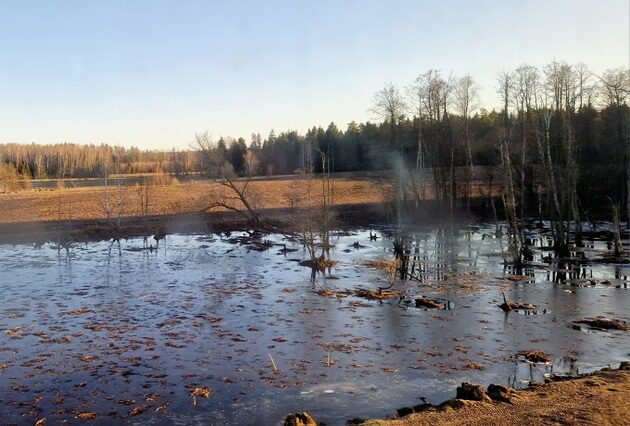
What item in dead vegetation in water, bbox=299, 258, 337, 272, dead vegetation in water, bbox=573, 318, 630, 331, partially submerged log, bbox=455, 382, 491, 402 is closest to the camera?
partially submerged log, bbox=455, 382, 491, 402

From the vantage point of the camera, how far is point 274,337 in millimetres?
14023

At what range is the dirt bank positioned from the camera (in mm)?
8492

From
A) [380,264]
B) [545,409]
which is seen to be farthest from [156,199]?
[545,409]

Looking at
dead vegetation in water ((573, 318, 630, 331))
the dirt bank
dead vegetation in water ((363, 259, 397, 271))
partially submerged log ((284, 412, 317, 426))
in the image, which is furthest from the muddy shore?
dead vegetation in water ((363, 259, 397, 271))

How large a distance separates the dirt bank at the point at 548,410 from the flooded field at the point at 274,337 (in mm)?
943

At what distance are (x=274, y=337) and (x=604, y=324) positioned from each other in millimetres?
8872

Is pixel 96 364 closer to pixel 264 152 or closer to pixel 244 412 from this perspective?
pixel 244 412

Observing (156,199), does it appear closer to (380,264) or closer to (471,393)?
(380,264)

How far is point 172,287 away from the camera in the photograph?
20922 mm

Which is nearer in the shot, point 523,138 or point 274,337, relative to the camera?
point 274,337

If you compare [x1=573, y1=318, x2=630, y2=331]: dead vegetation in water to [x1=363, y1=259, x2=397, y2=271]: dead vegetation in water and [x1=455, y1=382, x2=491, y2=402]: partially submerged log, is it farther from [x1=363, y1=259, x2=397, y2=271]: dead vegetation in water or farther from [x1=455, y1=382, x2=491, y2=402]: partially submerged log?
[x1=363, y1=259, x2=397, y2=271]: dead vegetation in water

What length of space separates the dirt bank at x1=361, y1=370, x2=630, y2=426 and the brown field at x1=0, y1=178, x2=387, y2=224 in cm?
2883

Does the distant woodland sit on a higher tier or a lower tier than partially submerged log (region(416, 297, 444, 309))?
higher

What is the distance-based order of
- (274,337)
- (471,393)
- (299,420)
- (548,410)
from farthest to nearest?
(274,337), (471,393), (548,410), (299,420)
